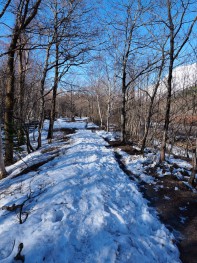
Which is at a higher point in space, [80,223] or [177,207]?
[80,223]

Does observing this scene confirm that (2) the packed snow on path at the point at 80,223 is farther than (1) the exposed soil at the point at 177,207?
No

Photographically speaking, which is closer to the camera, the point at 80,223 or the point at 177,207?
the point at 80,223

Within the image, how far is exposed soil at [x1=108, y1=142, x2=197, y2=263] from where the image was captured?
336cm

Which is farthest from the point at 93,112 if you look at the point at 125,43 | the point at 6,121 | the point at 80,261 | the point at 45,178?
the point at 80,261

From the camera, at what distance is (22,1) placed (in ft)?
22.8

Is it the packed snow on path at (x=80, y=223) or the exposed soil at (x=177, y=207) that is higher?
the packed snow on path at (x=80, y=223)

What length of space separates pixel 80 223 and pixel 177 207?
278 centimetres

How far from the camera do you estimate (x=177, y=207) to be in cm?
467

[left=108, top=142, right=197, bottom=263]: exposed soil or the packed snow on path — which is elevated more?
the packed snow on path

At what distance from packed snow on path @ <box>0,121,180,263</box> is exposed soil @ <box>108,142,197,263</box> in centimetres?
22

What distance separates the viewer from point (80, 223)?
3393 mm

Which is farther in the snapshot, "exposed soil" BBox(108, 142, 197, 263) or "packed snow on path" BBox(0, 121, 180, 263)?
"exposed soil" BBox(108, 142, 197, 263)

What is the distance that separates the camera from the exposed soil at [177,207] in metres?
3.36

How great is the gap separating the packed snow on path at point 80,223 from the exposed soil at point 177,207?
221 millimetres
